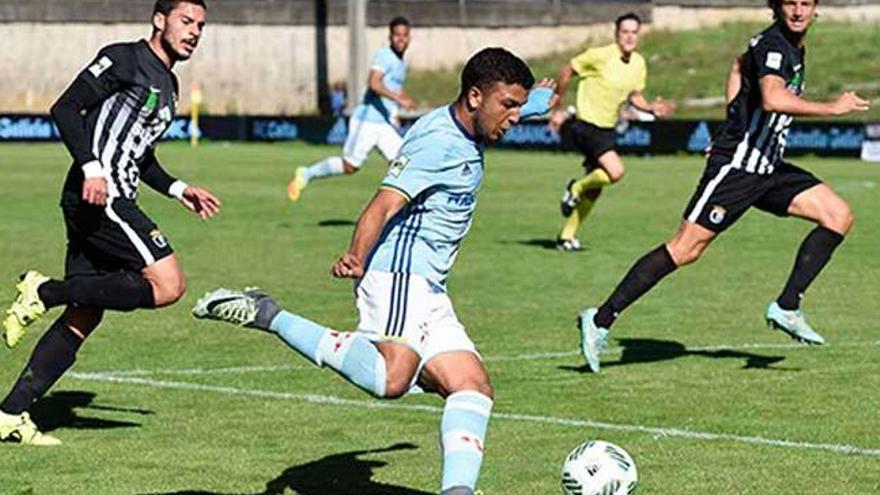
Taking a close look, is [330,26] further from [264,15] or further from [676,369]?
[676,369]

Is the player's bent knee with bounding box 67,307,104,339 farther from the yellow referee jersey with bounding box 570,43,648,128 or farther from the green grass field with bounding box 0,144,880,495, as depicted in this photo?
the yellow referee jersey with bounding box 570,43,648,128

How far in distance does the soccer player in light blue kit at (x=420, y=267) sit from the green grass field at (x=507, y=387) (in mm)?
803

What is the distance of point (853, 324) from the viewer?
45.8 ft

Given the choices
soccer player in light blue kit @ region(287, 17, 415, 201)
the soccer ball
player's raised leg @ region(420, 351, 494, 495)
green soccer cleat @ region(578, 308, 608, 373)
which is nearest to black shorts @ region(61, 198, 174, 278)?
player's raised leg @ region(420, 351, 494, 495)

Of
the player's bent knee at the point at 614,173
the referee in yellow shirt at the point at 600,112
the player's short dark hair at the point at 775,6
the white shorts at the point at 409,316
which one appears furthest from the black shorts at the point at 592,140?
the white shorts at the point at 409,316

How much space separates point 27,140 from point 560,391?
108 feet

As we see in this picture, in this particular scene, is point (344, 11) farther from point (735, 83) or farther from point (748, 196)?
point (748, 196)

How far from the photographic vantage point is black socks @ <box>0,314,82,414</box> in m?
9.50

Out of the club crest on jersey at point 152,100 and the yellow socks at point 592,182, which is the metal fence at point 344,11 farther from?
the club crest on jersey at point 152,100

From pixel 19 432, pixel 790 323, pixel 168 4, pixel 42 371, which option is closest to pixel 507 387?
pixel 790 323

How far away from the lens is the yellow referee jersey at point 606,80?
19531 millimetres

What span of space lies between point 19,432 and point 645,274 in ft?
13.3

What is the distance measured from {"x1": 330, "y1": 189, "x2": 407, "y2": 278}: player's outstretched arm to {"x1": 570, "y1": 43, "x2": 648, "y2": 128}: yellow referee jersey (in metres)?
11.9

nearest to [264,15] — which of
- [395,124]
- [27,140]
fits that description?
[27,140]
